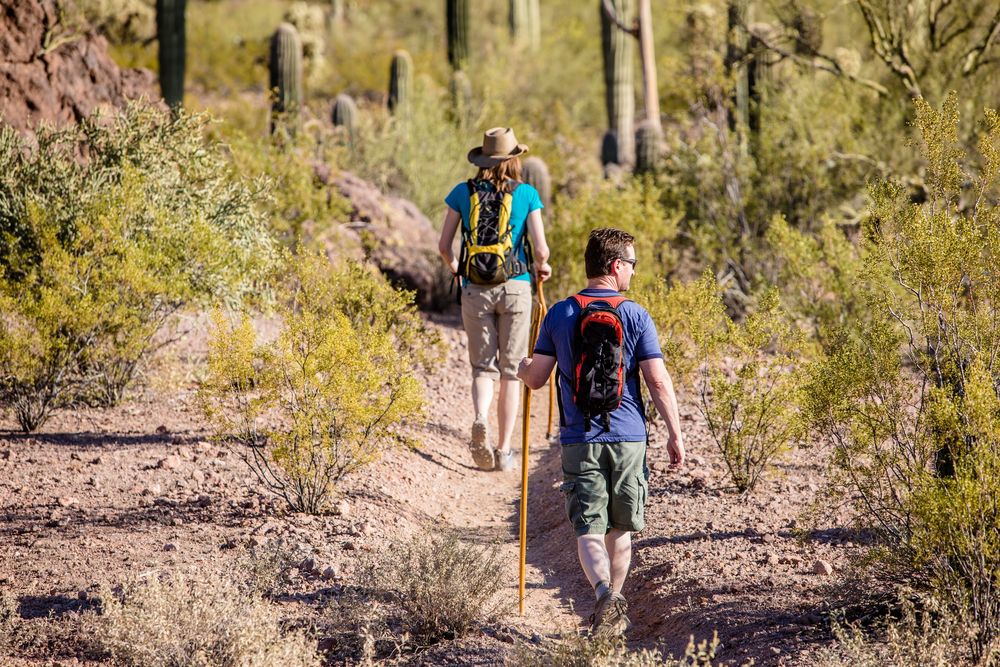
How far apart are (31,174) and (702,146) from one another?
5877 mm

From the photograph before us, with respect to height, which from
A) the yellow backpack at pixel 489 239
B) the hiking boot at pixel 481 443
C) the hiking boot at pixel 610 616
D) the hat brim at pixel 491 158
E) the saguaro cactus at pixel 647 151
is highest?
the saguaro cactus at pixel 647 151

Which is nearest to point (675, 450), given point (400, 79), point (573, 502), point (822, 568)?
point (573, 502)

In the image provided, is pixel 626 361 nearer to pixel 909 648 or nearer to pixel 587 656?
pixel 587 656

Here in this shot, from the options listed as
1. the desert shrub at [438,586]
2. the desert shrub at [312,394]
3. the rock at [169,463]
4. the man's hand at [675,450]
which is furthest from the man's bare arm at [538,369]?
the rock at [169,463]

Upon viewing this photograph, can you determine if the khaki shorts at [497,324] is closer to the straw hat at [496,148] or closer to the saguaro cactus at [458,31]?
the straw hat at [496,148]

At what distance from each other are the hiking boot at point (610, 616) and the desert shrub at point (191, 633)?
993 millimetres

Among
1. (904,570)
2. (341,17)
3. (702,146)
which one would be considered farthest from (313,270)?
(341,17)

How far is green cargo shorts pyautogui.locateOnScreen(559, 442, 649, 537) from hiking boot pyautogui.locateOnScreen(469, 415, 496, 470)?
1.93 m

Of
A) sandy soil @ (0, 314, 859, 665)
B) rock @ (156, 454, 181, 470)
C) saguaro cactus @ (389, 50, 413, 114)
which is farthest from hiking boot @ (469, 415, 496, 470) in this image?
saguaro cactus @ (389, 50, 413, 114)

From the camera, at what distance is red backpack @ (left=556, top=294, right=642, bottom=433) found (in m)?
3.14

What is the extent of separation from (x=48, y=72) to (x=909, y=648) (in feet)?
22.9

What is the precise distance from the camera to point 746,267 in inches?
336

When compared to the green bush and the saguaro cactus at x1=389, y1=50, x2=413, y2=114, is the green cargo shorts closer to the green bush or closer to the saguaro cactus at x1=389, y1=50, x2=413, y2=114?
A: the green bush

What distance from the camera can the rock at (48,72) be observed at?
6430 mm
